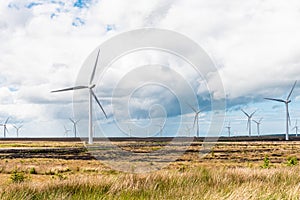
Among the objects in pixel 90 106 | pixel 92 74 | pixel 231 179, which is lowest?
pixel 231 179

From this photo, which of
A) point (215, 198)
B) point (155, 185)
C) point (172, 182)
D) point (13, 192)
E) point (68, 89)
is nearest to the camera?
point (215, 198)

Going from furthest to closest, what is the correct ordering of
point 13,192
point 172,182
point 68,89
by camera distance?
1. point 68,89
2. point 172,182
3. point 13,192

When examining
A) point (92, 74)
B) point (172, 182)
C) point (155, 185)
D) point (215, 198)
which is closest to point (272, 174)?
point (172, 182)

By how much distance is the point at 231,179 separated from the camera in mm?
14508

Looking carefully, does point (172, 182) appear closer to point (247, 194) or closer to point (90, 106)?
point (247, 194)

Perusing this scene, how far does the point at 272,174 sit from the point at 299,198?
20.4 ft

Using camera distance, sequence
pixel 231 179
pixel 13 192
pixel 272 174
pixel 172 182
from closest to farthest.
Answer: pixel 13 192 < pixel 172 182 < pixel 231 179 < pixel 272 174

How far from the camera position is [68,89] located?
77.8 meters

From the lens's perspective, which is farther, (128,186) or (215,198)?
(128,186)

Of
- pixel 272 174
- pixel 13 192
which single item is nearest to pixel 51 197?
pixel 13 192

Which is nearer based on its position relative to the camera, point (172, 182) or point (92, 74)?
point (172, 182)

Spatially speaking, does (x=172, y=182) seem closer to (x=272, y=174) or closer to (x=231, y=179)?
(x=231, y=179)

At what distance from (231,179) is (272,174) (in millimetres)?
2227

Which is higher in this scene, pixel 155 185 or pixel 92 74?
pixel 92 74
